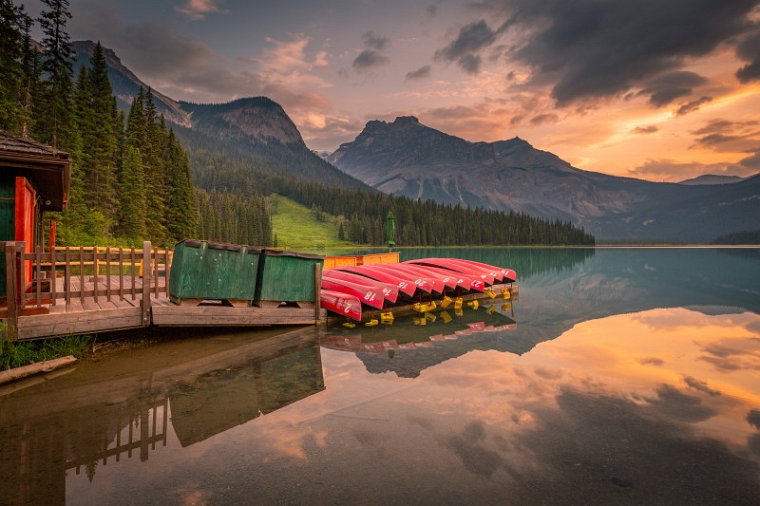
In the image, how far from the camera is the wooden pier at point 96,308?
9570 mm

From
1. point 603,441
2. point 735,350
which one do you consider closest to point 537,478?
point 603,441

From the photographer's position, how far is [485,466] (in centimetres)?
586

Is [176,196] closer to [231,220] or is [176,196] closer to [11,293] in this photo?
[231,220]

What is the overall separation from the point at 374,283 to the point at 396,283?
1.15 meters

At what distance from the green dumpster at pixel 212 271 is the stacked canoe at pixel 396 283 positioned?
3880 mm

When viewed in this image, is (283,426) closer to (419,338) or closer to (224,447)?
(224,447)

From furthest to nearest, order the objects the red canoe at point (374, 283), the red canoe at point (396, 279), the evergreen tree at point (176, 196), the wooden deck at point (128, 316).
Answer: the evergreen tree at point (176, 196), the red canoe at point (396, 279), the red canoe at point (374, 283), the wooden deck at point (128, 316)

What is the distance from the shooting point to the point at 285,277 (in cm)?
1450

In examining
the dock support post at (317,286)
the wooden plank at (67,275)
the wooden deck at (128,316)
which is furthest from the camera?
the dock support post at (317,286)

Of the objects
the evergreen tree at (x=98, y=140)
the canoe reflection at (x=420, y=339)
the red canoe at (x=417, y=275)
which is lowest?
the canoe reflection at (x=420, y=339)

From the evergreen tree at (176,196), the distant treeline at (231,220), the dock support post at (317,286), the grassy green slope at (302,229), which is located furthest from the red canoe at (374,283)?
the grassy green slope at (302,229)

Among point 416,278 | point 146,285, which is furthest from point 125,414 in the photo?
point 416,278

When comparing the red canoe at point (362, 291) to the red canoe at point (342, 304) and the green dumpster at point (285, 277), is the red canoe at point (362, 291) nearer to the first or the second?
the red canoe at point (342, 304)

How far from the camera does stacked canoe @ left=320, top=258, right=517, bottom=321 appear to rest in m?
16.6
